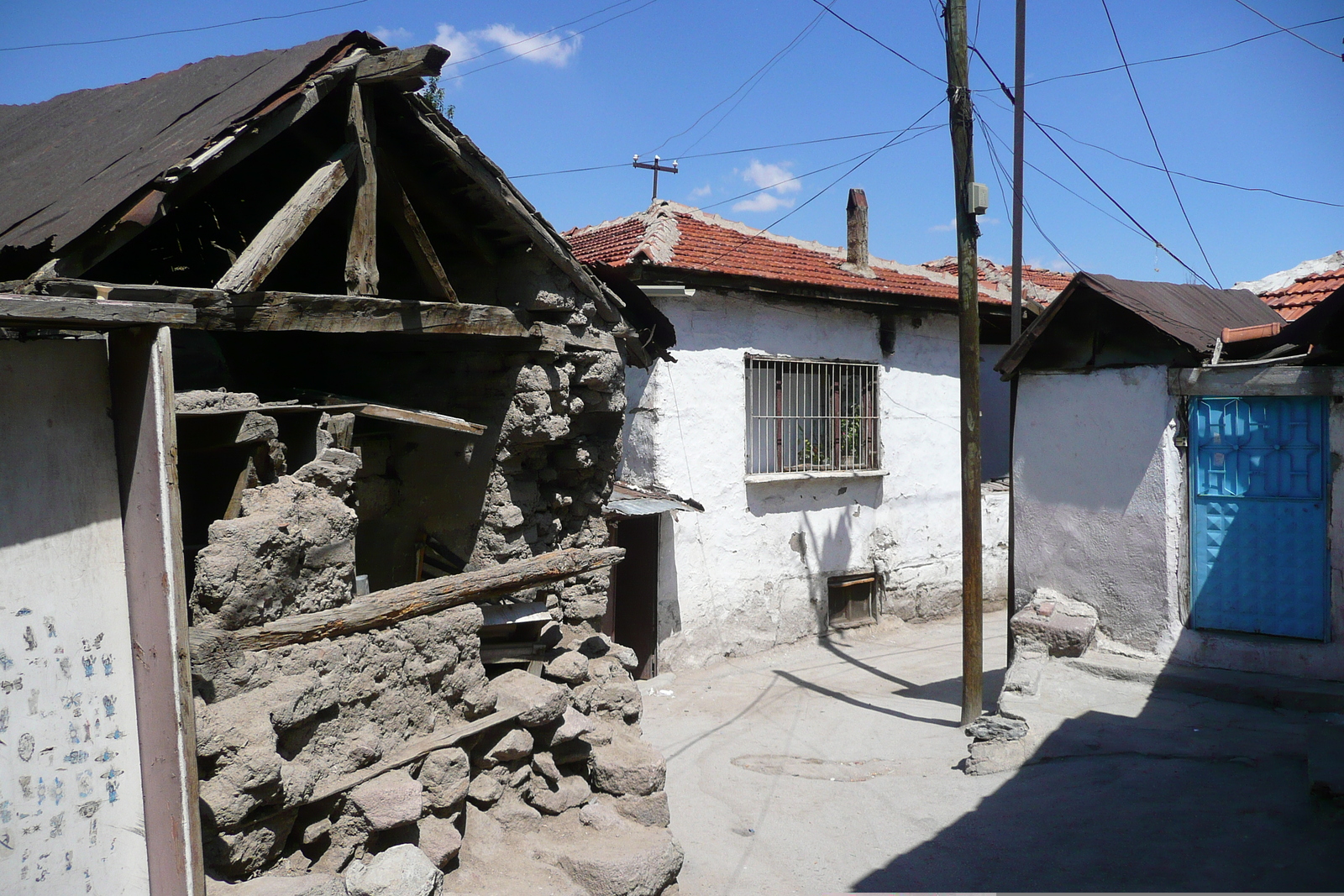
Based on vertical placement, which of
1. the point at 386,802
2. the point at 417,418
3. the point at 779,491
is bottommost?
the point at 386,802

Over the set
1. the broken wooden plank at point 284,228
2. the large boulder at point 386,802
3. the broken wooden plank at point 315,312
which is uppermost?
the broken wooden plank at point 284,228

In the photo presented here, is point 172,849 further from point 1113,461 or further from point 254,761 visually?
point 1113,461

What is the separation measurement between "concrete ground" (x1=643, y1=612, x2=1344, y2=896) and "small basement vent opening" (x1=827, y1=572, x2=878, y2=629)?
110 inches

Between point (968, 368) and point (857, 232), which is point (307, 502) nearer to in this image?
point (968, 368)

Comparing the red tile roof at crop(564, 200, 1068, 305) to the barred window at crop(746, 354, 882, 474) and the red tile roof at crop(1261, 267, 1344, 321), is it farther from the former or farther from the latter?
the red tile roof at crop(1261, 267, 1344, 321)

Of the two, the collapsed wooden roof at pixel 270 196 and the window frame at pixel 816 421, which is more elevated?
the collapsed wooden roof at pixel 270 196

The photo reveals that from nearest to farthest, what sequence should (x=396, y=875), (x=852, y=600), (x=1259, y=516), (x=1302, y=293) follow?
(x=396, y=875), (x=1259, y=516), (x=1302, y=293), (x=852, y=600)

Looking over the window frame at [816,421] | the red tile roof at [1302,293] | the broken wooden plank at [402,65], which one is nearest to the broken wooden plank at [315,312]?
the broken wooden plank at [402,65]

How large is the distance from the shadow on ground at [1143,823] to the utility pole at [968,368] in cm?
129

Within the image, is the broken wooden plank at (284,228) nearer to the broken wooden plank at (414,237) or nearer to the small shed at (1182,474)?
the broken wooden plank at (414,237)

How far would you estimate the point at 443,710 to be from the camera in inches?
179

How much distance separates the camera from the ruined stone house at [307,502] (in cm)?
300

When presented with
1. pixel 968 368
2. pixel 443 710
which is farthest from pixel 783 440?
pixel 443 710

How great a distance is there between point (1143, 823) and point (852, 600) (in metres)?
6.53
